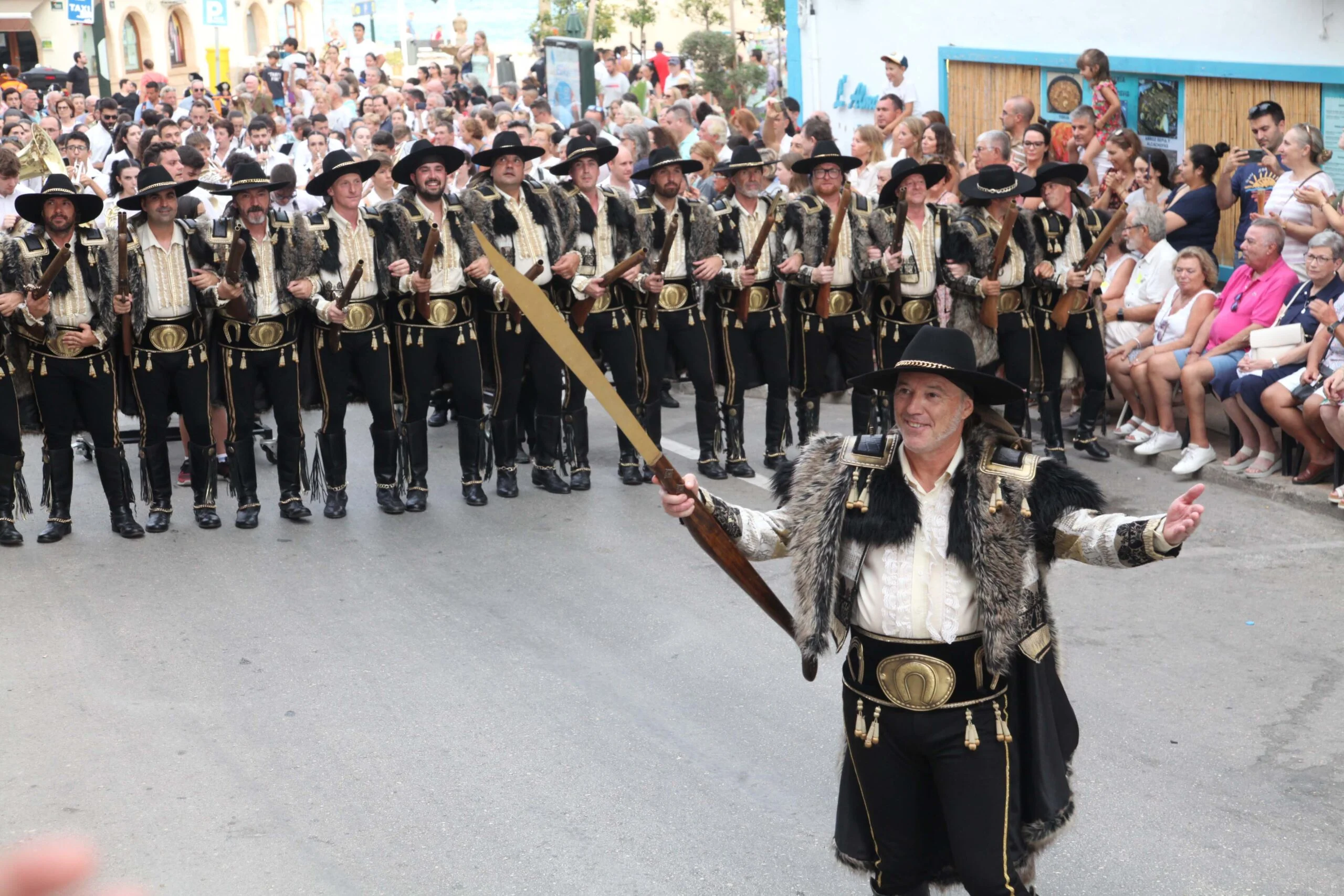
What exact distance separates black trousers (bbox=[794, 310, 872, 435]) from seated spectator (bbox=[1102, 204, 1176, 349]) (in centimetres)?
186

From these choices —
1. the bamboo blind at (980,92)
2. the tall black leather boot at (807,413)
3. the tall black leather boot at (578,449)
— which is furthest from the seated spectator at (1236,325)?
the bamboo blind at (980,92)

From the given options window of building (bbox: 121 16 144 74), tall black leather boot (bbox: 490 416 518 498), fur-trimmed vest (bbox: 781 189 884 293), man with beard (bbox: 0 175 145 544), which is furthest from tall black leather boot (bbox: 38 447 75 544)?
window of building (bbox: 121 16 144 74)

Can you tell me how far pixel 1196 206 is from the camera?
1131cm

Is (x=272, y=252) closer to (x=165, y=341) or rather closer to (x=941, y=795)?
(x=165, y=341)

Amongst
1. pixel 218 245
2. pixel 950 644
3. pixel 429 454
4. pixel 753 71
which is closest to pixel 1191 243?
pixel 429 454

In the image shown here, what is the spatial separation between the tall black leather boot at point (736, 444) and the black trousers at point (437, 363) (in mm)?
1655

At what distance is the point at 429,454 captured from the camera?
1120cm

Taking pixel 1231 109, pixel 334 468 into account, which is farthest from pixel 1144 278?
pixel 334 468

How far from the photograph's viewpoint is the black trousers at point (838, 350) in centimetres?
1032

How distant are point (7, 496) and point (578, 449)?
11.1ft

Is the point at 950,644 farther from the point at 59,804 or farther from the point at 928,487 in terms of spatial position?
the point at 59,804

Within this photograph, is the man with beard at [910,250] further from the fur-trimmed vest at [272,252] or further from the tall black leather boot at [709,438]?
the fur-trimmed vest at [272,252]

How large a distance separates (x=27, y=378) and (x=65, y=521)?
86 centimetres

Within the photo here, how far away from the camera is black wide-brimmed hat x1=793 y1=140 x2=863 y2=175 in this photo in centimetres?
1010
